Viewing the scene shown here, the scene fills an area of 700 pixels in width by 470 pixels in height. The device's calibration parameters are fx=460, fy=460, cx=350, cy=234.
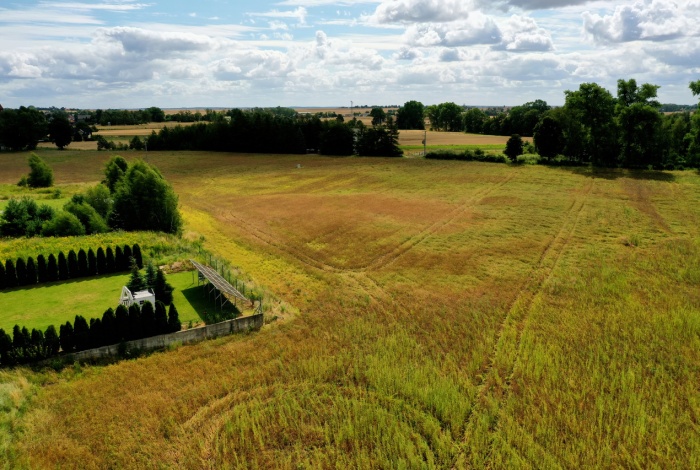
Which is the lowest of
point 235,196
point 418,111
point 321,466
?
point 321,466

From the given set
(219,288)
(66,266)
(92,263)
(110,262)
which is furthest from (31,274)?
(219,288)

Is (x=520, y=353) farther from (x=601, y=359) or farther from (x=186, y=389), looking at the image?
(x=186, y=389)

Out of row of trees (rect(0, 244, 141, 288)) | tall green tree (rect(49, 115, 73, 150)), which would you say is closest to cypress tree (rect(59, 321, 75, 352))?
row of trees (rect(0, 244, 141, 288))

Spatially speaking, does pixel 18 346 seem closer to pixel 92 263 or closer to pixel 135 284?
pixel 135 284

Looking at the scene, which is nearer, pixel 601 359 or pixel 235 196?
pixel 601 359

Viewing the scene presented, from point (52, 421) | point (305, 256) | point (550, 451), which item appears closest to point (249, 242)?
point (305, 256)

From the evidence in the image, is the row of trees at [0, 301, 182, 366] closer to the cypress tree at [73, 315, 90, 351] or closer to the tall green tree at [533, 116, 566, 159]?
the cypress tree at [73, 315, 90, 351]
